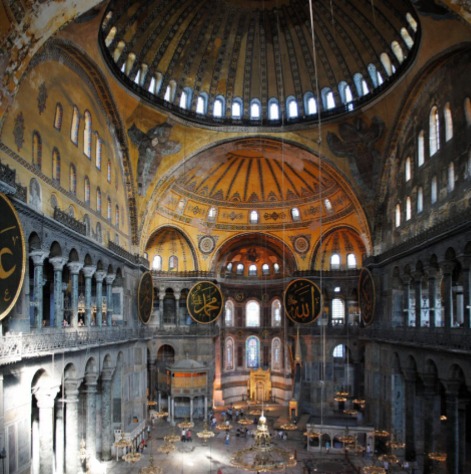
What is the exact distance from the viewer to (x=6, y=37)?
12.3 meters

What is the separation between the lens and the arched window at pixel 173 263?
33875 mm

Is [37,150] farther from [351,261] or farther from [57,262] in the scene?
[351,261]

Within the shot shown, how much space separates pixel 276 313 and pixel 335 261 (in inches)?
261

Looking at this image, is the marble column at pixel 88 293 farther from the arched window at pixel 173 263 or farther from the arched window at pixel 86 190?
the arched window at pixel 173 263

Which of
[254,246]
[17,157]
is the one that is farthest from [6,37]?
[254,246]

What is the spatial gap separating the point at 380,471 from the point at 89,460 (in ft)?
34.5

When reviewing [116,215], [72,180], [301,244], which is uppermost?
[72,180]

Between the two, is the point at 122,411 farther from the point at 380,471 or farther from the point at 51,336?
the point at 380,471

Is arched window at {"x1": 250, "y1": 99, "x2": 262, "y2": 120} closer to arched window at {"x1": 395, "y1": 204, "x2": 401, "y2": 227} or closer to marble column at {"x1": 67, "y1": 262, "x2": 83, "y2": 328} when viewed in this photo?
arched window at {"x1": 395, "y1": 204, "x2": 401, "y2": 227}

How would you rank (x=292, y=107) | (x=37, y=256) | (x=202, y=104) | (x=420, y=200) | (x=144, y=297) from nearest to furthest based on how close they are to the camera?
(x=37, y=256)
(x=420, y=200)
(x=144, y=297)
(x=202, y=104)
(x=292, y=107)

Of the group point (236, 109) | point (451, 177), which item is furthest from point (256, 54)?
point (451, 177)

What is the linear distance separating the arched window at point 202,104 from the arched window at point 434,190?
1221cm

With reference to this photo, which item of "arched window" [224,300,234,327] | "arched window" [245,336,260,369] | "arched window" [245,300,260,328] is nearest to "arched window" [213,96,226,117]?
"arched window" [224,300,234,327]

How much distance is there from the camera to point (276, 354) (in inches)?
1487
